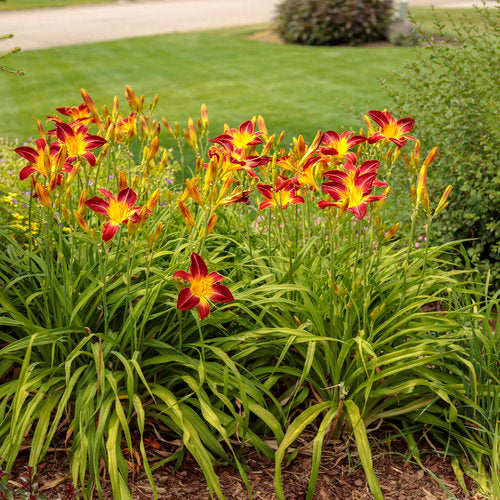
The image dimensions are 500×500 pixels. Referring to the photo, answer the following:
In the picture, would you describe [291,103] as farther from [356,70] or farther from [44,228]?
[44,228]

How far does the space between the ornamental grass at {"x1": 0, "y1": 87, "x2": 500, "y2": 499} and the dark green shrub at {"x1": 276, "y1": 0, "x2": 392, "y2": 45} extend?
39.3 feet

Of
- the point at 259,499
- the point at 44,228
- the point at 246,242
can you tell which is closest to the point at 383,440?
the point at 259,499

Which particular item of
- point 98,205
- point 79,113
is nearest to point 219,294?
point 98,205

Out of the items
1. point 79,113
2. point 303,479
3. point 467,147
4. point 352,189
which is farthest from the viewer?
point 467,147

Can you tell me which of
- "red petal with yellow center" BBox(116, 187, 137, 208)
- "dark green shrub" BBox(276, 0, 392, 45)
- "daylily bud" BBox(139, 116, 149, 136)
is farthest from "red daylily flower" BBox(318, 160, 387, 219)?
"dark green shrub" BBox(276, 0, 392, 45)

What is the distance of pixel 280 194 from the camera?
3.01 m

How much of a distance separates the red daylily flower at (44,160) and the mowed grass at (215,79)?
4930mm

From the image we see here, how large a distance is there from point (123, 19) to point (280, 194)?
16892mm

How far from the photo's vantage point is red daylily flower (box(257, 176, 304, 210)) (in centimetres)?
297

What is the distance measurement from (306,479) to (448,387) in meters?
0.72

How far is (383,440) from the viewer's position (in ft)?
9.82

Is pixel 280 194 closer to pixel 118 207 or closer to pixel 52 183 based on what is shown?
pixel 118 207

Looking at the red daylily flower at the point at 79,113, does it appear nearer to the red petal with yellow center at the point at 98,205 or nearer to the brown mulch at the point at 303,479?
the red petal with yellow center at the point at 98,205

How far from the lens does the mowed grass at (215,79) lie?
9.14 meters
